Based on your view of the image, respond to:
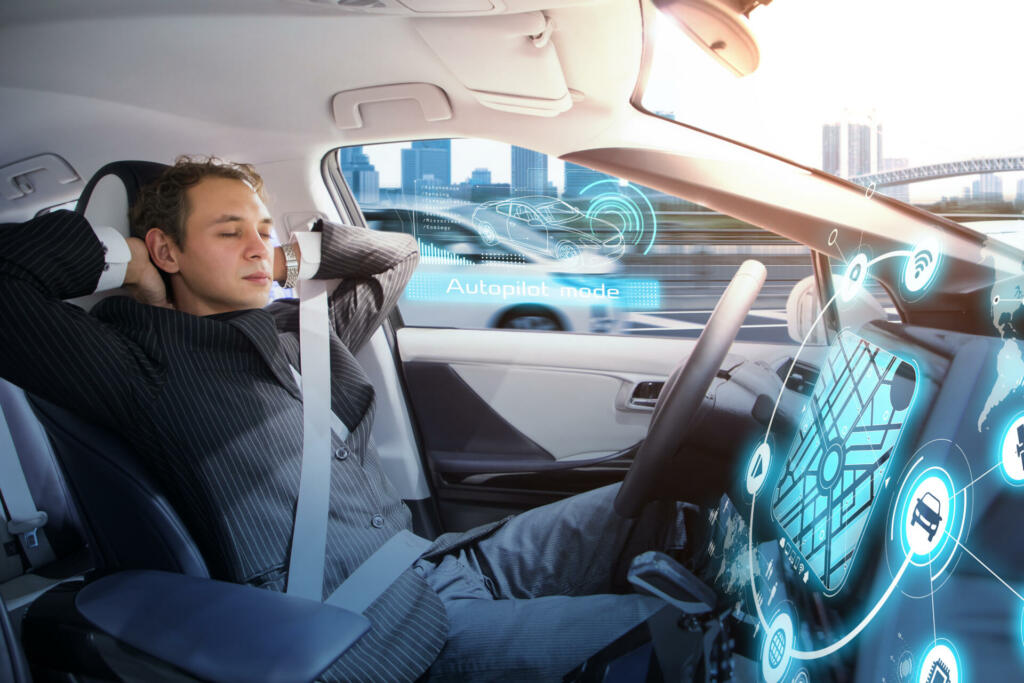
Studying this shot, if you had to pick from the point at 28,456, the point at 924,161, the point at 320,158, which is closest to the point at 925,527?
the point at 924,161

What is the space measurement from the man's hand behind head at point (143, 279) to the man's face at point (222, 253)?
3 cm

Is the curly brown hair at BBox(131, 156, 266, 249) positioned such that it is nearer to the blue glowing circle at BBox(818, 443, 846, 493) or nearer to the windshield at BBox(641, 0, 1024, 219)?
the windshield at BBox(641, 0, 1024, 219)

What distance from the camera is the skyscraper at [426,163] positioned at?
4.94ft

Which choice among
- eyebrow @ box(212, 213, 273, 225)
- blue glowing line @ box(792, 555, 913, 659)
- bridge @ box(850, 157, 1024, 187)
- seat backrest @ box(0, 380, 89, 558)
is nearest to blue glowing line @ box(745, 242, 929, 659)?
blue glowing line @ box(792, 555, 913, 659)

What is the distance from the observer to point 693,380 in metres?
1.18

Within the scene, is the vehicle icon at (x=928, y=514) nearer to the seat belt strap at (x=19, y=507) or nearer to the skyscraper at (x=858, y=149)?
the skyscraper at (x=858, y=149)

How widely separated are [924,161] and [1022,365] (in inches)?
14.7

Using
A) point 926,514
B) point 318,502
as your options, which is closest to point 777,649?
point 926,514

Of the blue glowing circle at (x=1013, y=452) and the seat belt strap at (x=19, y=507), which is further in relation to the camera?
the seat belt strap at (x=19, y=507)

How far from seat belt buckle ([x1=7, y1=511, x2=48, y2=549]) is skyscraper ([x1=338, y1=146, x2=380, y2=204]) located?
3.70ft

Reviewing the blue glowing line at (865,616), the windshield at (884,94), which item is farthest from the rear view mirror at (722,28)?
the blue glowing line at (865,616)

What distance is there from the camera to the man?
1.09 meters

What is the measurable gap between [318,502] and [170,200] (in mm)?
622

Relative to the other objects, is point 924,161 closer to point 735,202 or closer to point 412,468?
point 735,202
